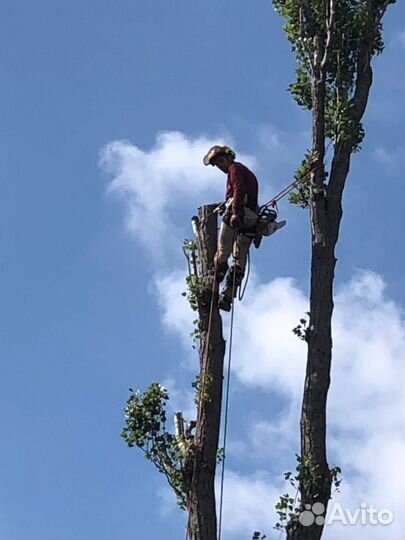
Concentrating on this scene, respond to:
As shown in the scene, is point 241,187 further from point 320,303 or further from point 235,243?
point 320,303

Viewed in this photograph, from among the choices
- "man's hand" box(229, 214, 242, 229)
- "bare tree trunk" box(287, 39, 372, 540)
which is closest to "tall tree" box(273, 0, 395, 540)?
"bare tree trunk" box(287, 39, 372, 540)

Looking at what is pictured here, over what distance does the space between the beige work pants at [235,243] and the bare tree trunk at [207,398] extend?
0.08m

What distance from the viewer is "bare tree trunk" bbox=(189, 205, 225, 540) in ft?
30.9

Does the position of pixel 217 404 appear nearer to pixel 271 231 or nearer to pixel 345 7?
pixel 271 231

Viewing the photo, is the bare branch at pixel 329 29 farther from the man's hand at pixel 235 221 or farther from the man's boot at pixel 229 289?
the man's boot at pixel 229 289

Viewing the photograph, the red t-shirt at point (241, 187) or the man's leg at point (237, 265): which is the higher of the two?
the red t-shirt at point (241, 187)

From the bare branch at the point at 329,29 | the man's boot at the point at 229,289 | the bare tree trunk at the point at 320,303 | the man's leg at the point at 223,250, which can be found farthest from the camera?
the bare branch at the point at 329,29

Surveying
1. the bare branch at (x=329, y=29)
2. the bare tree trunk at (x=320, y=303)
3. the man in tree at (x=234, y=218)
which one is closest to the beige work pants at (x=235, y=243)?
the man in tree at (x=234, y=218)

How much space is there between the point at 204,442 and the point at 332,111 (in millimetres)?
3134

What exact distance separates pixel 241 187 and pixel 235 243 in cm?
45

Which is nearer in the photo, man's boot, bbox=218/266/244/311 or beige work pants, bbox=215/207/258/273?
man's boot, bbox=218/266/244/311

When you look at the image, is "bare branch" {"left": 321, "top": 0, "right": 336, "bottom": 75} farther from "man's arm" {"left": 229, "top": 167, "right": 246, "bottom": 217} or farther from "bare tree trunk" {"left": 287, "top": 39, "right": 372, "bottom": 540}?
"man's arm" {"left": 229, "top": 167, "right": 246, "bottom": 217}

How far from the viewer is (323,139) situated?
11016 mm

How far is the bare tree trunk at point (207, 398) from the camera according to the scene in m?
9.42
